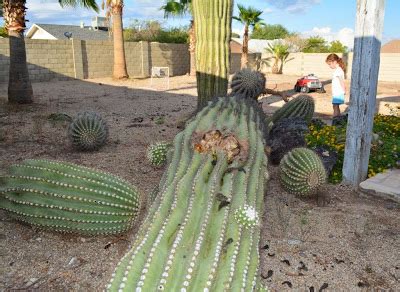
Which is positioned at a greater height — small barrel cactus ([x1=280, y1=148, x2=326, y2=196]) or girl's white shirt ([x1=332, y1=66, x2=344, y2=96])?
girl's white shirt ([x1=332, y1=66, x2=344, y2=96])

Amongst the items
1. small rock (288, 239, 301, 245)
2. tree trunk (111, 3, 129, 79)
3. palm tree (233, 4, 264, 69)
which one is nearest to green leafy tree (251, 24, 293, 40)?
palm tree (233, 4, 264, 69)

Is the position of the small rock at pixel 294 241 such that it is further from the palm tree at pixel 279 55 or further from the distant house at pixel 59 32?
the distant house at pixel 59 32

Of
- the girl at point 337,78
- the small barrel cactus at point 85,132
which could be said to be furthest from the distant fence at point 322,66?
the small barrel cactus at point 85,132

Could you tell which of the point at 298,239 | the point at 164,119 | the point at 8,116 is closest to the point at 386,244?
the point at 298,239

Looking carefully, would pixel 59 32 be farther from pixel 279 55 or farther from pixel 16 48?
pixel 16 48

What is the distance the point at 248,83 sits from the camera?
261 inches

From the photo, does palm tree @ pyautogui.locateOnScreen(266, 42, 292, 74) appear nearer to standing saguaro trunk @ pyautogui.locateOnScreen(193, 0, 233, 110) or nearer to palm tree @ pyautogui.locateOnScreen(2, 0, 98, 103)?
palm tree @ pyautogui.locateOnScreen(2, 0, 98, 103)

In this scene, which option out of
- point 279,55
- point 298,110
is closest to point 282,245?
point 298,110

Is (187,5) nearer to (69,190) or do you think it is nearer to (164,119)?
(164,119)

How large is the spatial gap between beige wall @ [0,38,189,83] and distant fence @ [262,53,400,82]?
11.6m

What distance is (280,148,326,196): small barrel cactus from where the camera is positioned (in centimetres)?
416

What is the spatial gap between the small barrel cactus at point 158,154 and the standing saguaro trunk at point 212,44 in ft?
4.75

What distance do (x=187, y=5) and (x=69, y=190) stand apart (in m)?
22.5

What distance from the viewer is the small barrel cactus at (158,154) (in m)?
5.15
